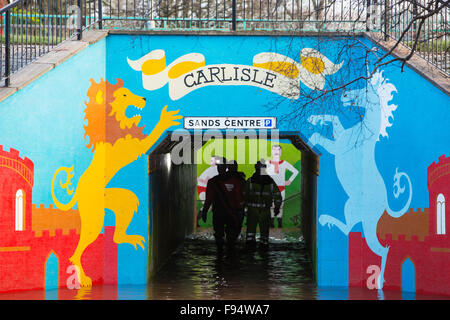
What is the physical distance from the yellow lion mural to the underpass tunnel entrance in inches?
14.7

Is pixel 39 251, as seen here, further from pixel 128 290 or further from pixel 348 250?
pixel 348 250

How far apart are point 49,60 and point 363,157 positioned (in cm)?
531

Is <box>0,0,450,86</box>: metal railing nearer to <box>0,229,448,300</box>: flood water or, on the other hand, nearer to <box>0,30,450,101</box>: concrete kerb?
<box>0,30,450,101</box>: concrete kerb

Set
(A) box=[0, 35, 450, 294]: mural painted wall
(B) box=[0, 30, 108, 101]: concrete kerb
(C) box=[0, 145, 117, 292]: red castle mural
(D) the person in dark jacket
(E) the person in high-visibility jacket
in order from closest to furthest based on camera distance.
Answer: (C) box=[0, 145, 117, 292]: red castle mural
(B) box=[0, 30, 108, 101]: concrete kerb
(A) box=[0, 35, 450, 294]: mural painted wall
(D) the person in dark jacket
(E) the person in high-visibility jacket

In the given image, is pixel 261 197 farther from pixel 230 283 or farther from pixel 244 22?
pixel 244 22

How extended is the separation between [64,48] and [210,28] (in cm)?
249

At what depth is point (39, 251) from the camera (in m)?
10.6

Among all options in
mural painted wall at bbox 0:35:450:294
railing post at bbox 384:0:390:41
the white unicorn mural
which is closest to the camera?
railing post at bbox 384:0:390:41

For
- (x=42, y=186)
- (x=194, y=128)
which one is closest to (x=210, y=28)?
(x=194, y=128)

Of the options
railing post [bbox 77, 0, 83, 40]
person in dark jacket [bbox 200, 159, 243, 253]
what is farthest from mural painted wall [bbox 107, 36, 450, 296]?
person in dark jacket [bbox 200, 159, 243, 253]

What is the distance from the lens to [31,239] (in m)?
10.5

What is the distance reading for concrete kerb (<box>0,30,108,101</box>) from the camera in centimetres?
1029

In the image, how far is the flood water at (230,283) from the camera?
10.4 meters

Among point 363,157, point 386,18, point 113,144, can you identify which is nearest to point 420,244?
point 363,157
